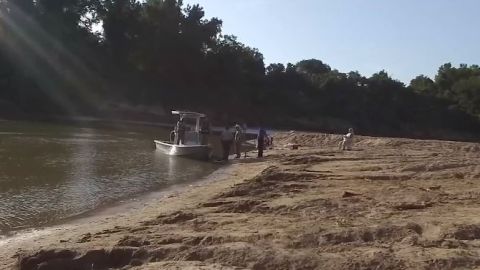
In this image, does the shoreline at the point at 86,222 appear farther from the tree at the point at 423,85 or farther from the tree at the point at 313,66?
the tree at the point at 313,66

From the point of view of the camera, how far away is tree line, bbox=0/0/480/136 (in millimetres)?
70062

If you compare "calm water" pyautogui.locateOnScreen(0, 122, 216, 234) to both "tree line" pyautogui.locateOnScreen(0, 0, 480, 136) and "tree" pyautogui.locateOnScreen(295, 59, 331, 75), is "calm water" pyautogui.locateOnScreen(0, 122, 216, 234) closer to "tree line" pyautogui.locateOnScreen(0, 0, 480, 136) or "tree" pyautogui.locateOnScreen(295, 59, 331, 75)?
"tree line" pyautogui.locateOnScreen(0, 0, 480, 136)

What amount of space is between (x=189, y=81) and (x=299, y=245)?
238ft

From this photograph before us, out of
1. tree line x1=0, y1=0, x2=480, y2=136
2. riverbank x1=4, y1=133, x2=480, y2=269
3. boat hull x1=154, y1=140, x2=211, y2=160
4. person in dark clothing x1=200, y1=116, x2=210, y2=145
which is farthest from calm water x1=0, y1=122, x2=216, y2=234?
tree line x1=0, y1=0, x2=480, y2=136

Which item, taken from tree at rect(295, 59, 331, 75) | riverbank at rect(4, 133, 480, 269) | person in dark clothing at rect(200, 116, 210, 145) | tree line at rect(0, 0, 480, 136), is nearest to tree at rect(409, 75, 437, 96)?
tree line at rect(0, 0, 480, 136)

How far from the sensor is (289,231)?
28.7ft

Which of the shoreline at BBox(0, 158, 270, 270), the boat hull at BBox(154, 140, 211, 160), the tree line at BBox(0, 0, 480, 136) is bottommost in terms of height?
the shoreline at BBox(0, 158, 270, 270)

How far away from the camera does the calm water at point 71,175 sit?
543 inches

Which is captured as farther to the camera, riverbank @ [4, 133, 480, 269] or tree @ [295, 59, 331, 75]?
tree @ [295, 59, 331, 75]

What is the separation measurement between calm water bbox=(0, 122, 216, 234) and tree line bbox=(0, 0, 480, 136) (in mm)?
39811

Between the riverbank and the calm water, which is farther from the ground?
the riverbank

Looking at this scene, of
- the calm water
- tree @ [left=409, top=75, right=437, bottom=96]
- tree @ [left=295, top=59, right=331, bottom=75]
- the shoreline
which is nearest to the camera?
the shoreline

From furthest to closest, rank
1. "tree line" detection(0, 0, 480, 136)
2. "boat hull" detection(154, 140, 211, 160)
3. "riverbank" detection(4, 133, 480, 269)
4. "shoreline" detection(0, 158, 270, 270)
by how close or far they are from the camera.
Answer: "tree line" detection(0, 0, 480, 136) → "boat hull" detection(154, 140, 211, 160) → "shoreline" detection(0, 158, 270, 270) → "riverbank" detection(4, 133, 480, 269)

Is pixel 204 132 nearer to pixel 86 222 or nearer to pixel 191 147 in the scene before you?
pixel 191 147
